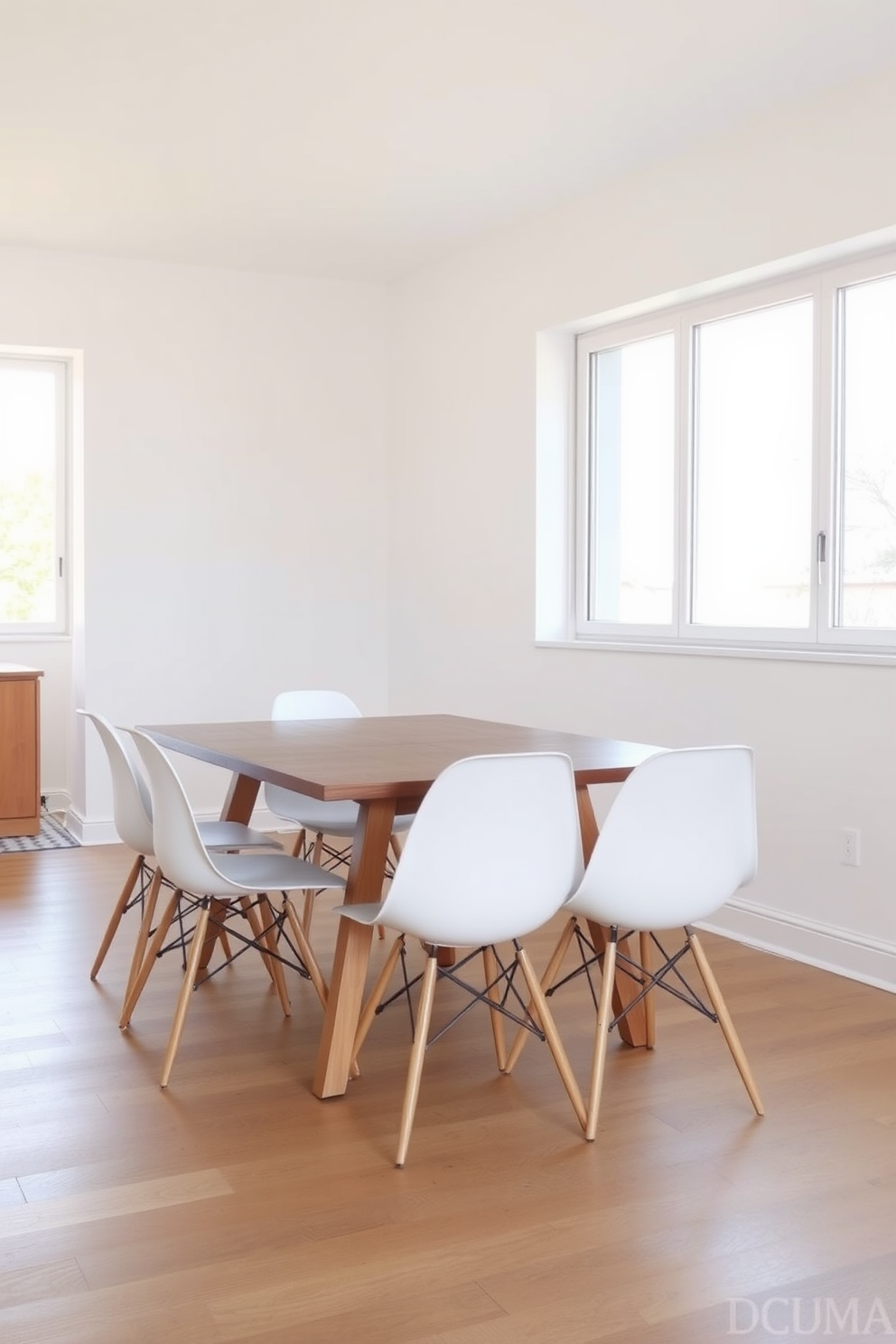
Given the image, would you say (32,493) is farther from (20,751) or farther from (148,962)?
(148,962)

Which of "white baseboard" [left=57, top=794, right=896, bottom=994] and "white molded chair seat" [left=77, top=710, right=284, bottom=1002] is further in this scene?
"white baseboard" [left=57, top=794, right=896, bottom=994]

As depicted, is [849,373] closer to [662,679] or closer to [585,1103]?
[662,679]

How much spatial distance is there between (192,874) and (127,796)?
0.60m

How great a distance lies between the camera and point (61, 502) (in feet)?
22.6

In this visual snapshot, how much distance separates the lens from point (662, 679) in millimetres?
4828

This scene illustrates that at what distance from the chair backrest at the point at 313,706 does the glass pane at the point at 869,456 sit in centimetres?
170

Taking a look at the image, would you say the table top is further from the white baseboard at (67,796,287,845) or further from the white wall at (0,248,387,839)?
the white wall at (0,248,387,839)

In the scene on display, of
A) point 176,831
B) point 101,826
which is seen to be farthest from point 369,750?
point 101,826

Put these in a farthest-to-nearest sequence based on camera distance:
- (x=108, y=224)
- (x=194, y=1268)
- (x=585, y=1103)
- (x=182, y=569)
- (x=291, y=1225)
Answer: (x=182, y=569), (x=108, y=224), (x=585, y=1103), (x=291, y=1225), (x=194, y=1268)

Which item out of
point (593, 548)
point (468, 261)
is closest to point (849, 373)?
point (593, 548)

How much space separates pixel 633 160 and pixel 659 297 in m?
0.49

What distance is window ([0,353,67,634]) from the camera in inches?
267

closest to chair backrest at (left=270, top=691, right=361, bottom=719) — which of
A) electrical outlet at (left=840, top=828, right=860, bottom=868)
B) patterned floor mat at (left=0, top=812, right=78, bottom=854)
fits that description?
electrical outlet at (left=840, top=828, right=860, bottom=868)

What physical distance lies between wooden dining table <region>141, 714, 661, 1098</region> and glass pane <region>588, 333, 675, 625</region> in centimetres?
138
